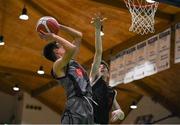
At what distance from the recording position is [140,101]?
16609 millimetres

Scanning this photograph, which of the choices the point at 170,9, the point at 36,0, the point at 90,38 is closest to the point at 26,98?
the point at 90,38

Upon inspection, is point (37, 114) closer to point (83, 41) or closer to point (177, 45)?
point (83, 41)

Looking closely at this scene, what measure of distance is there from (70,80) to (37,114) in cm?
1498

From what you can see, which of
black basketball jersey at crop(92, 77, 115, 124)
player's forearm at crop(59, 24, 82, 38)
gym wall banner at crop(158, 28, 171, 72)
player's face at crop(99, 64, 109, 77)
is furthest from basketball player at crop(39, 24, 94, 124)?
gym wall banner at crop(158, 28, 171, 72)

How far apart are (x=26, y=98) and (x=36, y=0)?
9.01 metres

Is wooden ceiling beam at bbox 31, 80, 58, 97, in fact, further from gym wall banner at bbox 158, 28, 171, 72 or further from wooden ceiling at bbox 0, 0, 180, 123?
gym wall banner at bbox 158, 28, 171, 72

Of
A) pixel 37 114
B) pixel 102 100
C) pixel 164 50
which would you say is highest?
pixel 37 114

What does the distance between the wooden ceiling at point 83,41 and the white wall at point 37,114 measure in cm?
70

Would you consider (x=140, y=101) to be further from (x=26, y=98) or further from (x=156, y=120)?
(x=26, y=98)

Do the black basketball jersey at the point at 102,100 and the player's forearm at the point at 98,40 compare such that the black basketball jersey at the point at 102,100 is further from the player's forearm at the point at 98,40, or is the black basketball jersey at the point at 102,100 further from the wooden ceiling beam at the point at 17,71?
the wooden ceiling beam at the point at 17,71

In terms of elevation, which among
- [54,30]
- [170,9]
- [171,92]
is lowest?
[54,30]

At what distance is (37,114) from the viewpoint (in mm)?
18750

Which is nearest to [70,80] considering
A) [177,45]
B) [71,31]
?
[71,31]

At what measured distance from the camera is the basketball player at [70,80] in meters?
3.98
